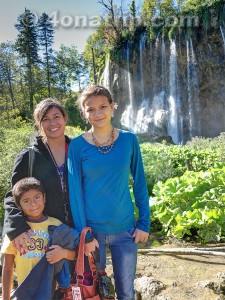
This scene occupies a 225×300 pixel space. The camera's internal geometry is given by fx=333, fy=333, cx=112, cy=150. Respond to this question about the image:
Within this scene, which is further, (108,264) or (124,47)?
(124,47)

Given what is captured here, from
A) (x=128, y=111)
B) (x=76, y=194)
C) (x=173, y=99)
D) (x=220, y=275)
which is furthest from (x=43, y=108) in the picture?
(x=128, y=111)

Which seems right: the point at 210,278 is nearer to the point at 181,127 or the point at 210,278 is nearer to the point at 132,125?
the point at 181,127

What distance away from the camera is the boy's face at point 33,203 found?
7.22ft

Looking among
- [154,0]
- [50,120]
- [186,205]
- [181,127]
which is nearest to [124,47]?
[154,0]

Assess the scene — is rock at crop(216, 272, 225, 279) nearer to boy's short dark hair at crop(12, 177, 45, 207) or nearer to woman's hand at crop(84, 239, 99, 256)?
woman's hand at crop(84, 239, 99, 256)

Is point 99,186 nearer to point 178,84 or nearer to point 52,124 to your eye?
point 52,124

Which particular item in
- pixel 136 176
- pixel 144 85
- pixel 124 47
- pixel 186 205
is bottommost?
pixel 186 205

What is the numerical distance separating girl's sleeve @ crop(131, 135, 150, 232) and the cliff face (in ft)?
73.3

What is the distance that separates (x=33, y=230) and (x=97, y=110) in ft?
2.96

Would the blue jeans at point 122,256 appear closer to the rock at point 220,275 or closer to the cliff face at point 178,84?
the rock at point 220,275

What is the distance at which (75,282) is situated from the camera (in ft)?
6.82

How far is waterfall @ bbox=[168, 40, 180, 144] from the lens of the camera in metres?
24.5

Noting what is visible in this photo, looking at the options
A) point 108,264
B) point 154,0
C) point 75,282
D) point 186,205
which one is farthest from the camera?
point 154,0

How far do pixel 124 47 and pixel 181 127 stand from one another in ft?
29.1
